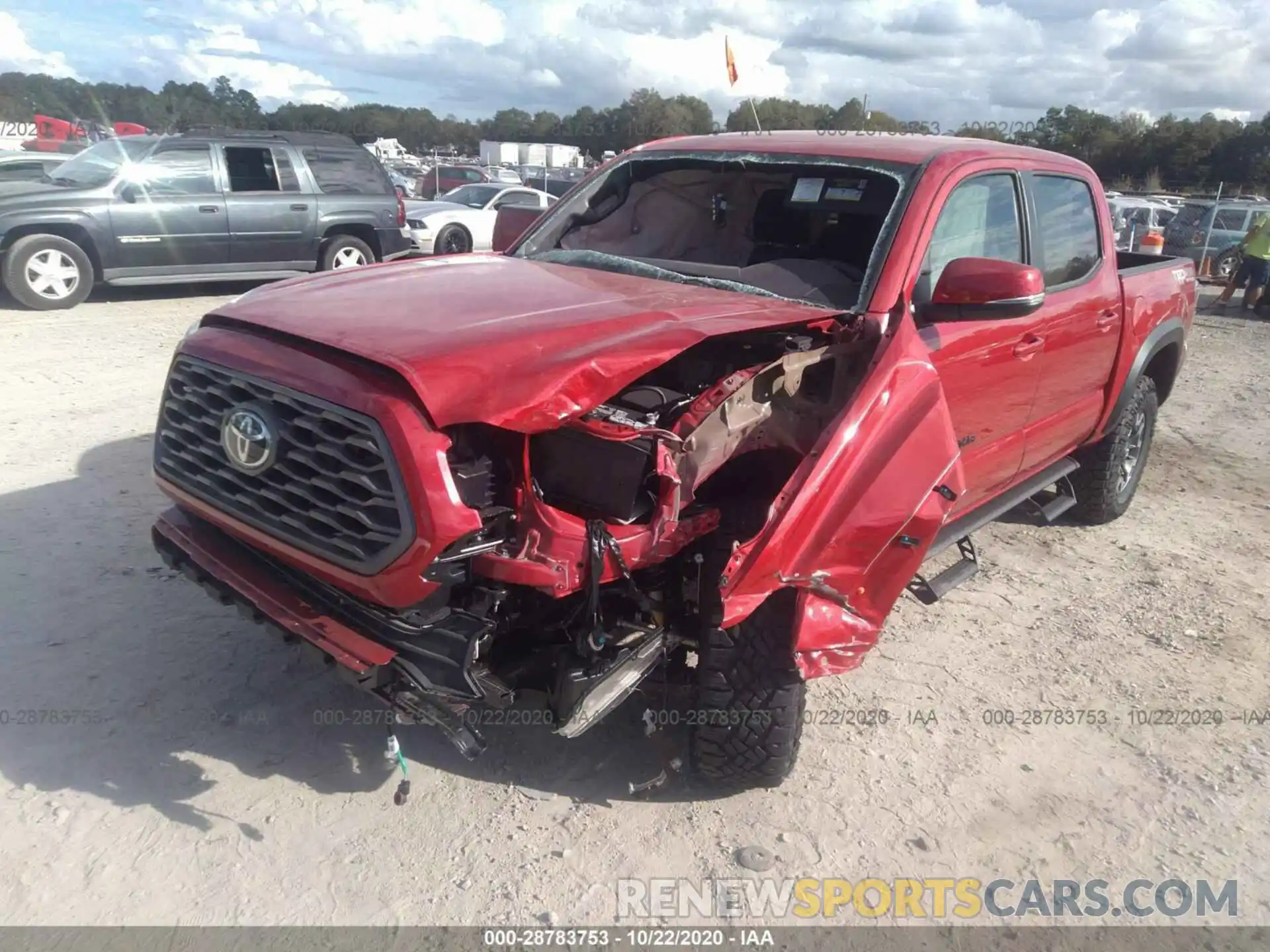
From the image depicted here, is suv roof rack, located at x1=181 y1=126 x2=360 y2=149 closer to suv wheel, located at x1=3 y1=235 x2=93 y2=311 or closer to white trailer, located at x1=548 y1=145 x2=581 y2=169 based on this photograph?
suv wheel, located at x1=3 y1=235 x2=93 y2=311

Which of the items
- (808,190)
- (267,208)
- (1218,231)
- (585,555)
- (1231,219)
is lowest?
(585,555)

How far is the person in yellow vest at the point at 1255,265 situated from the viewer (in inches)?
521

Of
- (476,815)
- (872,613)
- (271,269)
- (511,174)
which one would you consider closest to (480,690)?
(476,815)

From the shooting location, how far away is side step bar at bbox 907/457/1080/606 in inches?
137

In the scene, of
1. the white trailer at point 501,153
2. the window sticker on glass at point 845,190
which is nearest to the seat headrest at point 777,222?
the window sticker on glass at point 845,190

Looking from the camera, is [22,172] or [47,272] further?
[22,172]

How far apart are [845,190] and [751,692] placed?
199cm

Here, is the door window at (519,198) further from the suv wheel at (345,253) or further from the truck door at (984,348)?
the truck door at (984,348)

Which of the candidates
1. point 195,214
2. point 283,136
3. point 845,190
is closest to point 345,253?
point 283,136

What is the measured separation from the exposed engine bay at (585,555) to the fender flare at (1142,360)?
9.34 feet

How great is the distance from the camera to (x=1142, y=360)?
194 inches

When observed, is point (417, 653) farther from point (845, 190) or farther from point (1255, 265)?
point (1255, 265)

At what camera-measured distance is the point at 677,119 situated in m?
15.6

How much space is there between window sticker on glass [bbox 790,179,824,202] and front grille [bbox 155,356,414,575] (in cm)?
217
